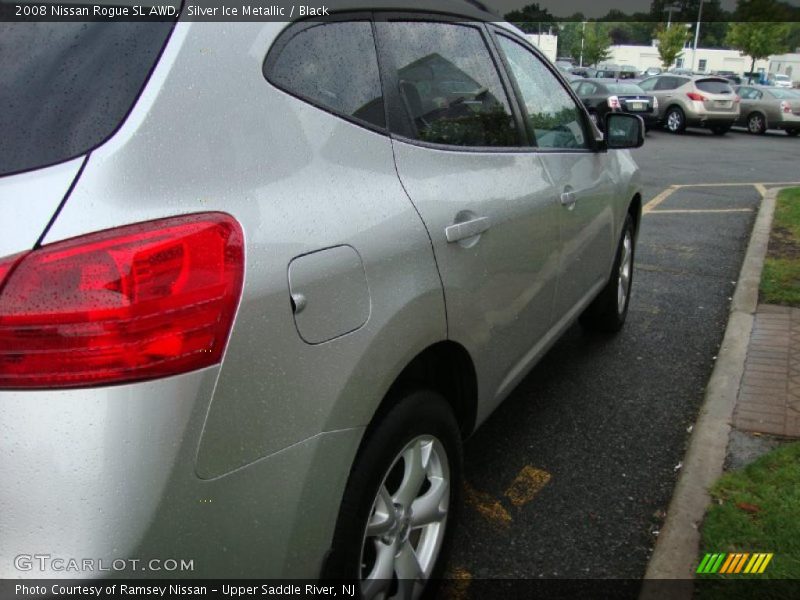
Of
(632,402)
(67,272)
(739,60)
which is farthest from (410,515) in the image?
(739,60)

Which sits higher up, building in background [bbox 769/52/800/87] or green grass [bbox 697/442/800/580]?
green grass [bbox 697/442/800/580]

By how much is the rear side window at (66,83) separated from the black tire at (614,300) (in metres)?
3.35

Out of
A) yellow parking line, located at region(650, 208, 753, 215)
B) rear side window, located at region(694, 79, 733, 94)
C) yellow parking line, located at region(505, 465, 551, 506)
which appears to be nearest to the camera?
yellow parking line, located at region(505, 465, 551, 506)

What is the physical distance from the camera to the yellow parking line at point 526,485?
2.97 m

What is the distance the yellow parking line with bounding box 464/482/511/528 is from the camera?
2.82m

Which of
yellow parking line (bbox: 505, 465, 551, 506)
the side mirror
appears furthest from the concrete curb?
the side mirror

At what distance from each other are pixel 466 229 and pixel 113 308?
1.16 metres

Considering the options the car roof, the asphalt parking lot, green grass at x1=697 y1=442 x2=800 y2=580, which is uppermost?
the car roof

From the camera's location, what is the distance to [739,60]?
78.1m

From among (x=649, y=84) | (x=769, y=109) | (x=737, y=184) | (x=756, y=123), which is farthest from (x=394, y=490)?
(x=756, y=123)

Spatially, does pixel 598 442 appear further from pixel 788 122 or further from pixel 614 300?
pixel 788 122

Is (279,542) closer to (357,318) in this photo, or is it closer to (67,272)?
(357,318)

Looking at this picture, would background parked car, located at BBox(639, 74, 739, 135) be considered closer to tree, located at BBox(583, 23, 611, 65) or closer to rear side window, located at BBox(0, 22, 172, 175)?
rear side window, located at BBox(0, 22, 172, 175)

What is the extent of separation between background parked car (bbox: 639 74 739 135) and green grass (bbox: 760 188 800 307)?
13533mm
